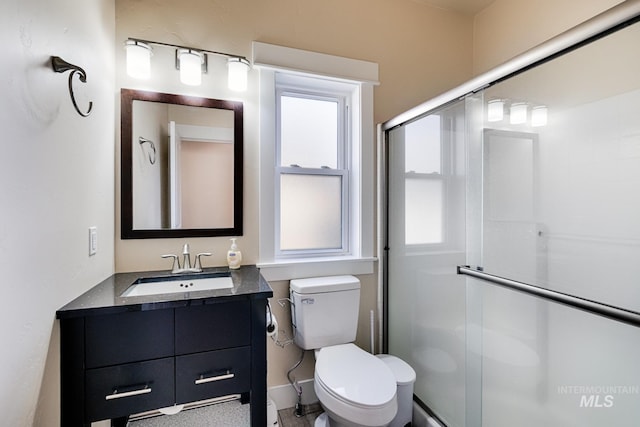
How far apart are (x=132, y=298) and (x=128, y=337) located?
14 centimetres

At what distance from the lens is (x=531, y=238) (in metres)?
1.42

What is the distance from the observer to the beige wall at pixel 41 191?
0.73 m

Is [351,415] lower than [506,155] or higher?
lower

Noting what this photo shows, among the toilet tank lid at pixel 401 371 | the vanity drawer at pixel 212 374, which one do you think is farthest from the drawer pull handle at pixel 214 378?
the toilet tank lid at pixel 401 371

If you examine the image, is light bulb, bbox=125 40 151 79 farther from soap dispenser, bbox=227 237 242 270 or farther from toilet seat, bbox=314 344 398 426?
toilet seat, bbox=314 344 398 426

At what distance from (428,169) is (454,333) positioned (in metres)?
0.94

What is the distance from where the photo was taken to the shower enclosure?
44.8 inches

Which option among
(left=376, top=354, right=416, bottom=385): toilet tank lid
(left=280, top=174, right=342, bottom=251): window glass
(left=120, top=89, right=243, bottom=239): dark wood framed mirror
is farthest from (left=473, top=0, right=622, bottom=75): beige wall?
(left=376, top=354, right=416, bottom=385): toilet tank lid

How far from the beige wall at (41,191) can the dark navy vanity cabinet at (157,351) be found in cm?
6

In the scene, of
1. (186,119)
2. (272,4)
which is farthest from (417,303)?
(272,4)

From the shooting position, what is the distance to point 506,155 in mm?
1544

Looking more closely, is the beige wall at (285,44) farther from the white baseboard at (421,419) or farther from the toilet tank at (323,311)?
the white baseboard at (421,419)

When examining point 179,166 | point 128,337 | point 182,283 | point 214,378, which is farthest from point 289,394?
point 179,166

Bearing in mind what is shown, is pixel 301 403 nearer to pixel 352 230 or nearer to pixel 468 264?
pixel 352 230
